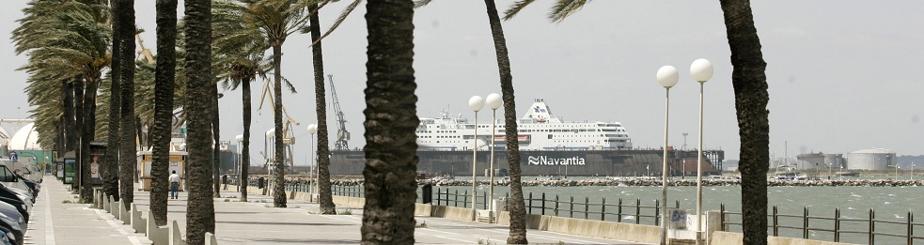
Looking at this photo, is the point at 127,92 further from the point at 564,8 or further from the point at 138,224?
the point at 564,8

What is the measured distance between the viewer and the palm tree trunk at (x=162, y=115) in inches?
920

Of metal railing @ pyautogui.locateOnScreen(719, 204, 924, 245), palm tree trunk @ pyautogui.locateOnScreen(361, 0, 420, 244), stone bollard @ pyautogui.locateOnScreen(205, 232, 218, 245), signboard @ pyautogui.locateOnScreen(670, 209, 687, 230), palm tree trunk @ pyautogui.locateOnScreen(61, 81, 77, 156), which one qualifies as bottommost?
metal railing @ pyautogui.locateOnScreen(719, 204, 924, 245)

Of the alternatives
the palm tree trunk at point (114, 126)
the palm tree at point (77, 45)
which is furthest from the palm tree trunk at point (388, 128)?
the palm tree at point (77, 45)

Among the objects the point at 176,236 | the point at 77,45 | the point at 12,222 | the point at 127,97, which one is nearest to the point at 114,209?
the point at 127,97

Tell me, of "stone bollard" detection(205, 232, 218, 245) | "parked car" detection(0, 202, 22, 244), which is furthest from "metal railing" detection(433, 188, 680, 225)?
"stone bollard" detection(205, 232, 218, 245)

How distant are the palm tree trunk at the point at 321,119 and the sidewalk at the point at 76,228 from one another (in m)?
6.79

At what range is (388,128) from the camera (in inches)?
379

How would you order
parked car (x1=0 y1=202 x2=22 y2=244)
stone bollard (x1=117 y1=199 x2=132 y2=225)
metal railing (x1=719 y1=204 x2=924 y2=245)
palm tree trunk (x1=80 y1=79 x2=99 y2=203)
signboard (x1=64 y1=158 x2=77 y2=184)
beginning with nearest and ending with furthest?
parked car (x1=0 y1=202 x2=22 y2=244), metal railing (x1=719 y1=204 x2=924 y2=245), stone bollard (x1=117 y1=199 x2=132 y2=225), palm tree trunk (x1=80 y1=79 x2=99 y2=203), signboard (x1=64 y1=158 x2=77 y2=184)

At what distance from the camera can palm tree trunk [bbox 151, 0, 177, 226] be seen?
23.4 meters

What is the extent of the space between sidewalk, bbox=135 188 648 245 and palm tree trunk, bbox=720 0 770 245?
14788 mm

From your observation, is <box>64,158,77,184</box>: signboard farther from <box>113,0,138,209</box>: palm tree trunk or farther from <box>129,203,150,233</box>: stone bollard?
<box>129,203,150,233</box>: stone bollard

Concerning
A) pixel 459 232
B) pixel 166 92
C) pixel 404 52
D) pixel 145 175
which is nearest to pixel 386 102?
pixel 404 52

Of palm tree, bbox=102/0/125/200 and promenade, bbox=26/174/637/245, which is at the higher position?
palm tree, bbox=102/0/125/200

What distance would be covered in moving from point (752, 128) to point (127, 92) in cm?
2646
